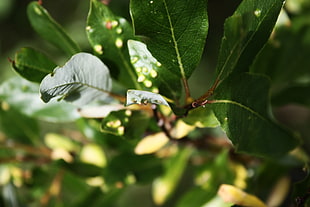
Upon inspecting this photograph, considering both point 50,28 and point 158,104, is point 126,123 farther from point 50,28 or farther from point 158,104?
point 50,28

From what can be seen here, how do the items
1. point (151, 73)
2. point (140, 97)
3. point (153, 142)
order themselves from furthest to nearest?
1. point (153, 142)
2. point (151, 73)
3. point (140, 97)

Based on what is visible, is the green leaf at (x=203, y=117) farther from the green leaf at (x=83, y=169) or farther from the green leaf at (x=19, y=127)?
the green leaf at (x=19, y=127)

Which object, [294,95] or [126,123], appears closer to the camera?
[126,123]

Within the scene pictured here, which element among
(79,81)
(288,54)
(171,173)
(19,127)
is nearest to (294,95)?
(288,54)

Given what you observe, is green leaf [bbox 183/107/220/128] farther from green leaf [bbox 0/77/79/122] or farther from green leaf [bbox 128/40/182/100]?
green leaf [bbox 0/77/79/122]

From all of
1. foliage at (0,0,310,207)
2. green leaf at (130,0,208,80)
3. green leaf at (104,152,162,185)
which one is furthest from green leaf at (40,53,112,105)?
green leaf at (104,152,162,185)

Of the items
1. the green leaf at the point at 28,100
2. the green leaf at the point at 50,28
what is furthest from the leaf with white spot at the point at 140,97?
the green leaf at the point at 28,100

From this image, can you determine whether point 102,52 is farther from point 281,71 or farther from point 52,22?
point 281,71
